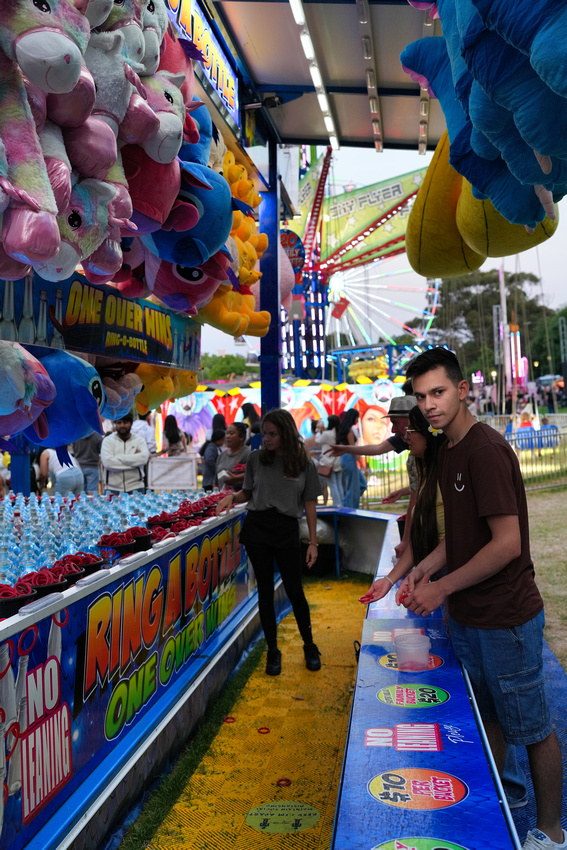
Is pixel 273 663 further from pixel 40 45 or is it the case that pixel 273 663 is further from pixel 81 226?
pixel 40 45

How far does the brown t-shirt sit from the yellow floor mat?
1.23 m

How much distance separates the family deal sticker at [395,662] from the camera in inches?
91.0

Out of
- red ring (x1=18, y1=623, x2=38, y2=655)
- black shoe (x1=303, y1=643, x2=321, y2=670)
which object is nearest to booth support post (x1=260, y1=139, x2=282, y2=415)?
black shoe (x1=303, y1=643, x2=321, y2=670)

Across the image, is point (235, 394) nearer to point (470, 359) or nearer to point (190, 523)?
point (190, 523)

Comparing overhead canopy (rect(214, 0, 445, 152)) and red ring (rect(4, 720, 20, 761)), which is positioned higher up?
overhead canopy (rect(214, 0, 445, 152))

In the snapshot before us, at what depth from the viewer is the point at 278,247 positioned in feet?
21.0

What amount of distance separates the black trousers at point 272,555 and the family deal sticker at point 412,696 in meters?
2.43

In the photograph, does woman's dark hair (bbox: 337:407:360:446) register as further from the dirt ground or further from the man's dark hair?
the man's dark hair

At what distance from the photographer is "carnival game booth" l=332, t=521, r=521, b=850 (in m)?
1.35

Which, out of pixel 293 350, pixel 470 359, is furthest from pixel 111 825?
pixel 470 359

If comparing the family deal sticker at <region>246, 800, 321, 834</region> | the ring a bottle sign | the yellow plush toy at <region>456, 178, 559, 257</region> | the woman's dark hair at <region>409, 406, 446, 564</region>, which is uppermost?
the ring a bottle sign

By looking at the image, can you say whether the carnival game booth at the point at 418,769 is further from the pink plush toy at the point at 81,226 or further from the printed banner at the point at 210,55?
the printed banner at the point at 210,55

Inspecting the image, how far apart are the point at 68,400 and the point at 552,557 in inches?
260

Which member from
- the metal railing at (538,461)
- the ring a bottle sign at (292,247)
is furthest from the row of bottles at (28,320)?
the metal railing at (538,461)
